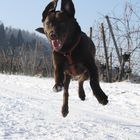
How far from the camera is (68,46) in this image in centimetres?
468

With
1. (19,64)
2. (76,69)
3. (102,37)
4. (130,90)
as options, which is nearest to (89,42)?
(76,69)

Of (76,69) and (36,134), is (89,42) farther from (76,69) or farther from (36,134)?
(36,134)

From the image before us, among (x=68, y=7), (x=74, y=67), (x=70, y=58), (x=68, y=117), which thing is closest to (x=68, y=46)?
(x=70, y=58)

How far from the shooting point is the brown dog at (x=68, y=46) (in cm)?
450

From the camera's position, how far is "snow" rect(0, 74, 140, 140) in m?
7.68

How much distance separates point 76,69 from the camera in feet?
15.8

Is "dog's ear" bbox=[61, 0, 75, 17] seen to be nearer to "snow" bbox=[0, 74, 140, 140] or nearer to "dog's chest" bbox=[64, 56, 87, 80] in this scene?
"dog's chest" bbox=[64, 56, 87, 80]

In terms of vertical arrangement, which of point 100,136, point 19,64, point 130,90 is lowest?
point 100,136

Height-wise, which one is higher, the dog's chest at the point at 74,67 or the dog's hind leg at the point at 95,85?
the dog's chest at the point at 74,67

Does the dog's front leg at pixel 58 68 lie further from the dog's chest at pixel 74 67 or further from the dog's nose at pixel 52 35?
the dog's nose at pixel 52 35

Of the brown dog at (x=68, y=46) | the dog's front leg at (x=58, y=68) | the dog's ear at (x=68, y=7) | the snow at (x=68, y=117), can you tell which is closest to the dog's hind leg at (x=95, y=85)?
A: the brown dog at (x=68, y=46)

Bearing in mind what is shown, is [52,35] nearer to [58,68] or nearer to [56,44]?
[56,44]

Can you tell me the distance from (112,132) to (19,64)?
1864 cm

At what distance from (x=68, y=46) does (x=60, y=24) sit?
0.94ft
